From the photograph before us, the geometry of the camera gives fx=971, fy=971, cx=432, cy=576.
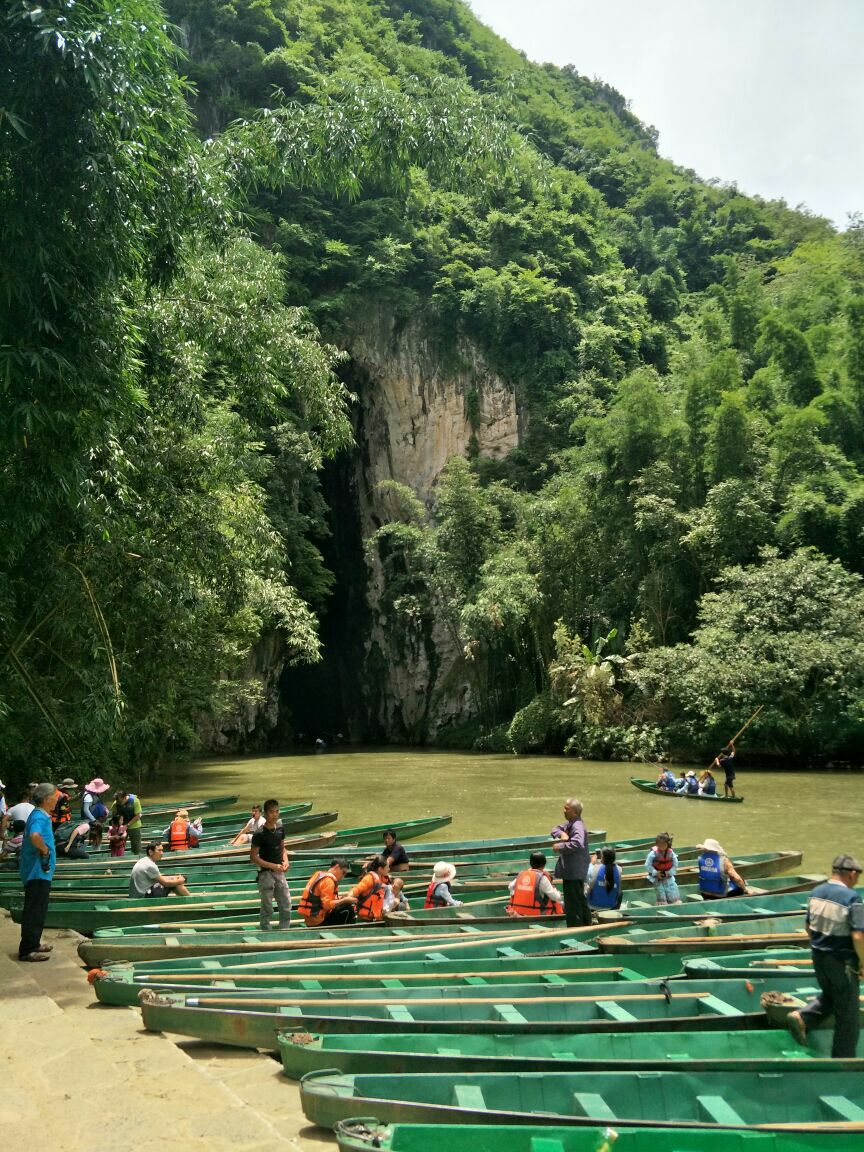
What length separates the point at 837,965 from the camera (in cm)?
461

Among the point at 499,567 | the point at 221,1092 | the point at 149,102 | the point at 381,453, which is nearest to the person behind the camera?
the point at 221,1092

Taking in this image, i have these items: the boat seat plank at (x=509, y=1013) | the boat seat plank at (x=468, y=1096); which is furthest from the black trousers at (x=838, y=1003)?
the boat seat plank at (x=468, y=1096)

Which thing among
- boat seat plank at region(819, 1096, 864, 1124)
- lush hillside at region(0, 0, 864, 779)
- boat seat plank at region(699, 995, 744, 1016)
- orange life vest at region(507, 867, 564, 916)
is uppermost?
lush hillside at region(0, 0, 864, 779)

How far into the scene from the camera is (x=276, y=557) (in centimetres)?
1711

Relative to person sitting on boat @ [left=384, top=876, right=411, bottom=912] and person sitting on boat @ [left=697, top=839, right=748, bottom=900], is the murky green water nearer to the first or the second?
person sitting on boat @ [left=697, top=839, right=748, bottom=900]

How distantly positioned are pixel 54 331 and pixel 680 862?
8252 millimetres

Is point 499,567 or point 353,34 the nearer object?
point 499,567

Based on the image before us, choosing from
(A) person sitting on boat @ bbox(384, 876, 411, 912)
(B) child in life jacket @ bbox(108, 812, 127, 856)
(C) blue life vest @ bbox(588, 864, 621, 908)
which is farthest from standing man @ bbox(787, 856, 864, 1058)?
(B) child in life jacket @ bbox(108, 812, 127, 856)

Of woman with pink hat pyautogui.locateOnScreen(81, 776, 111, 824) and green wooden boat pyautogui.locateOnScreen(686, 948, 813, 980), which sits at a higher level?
green wooden boat pyautogui.locateOnScreen(686, 948, 813, 980)

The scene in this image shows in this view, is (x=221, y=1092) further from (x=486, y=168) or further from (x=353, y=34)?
(x=353, y=34)

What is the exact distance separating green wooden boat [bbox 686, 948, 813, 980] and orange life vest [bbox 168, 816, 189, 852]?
8028 millimetres

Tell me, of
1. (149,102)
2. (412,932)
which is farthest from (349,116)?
(412,932)

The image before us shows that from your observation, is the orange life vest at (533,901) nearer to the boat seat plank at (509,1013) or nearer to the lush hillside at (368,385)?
the boat seat plank at (509,1013)

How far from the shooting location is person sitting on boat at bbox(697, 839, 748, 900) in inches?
333
